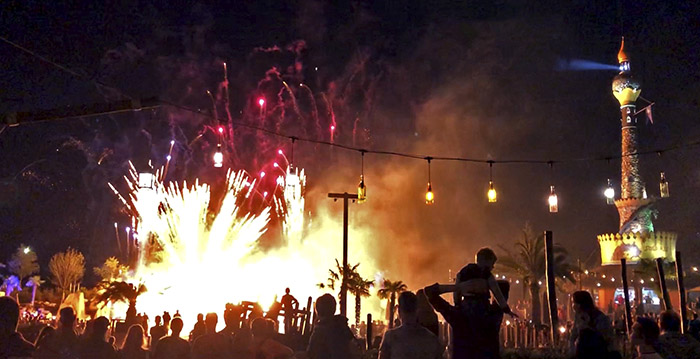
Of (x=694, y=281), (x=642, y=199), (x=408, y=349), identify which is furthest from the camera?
(x=642, y=199)

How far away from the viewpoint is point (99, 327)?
655 centimetres

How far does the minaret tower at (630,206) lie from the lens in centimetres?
6400

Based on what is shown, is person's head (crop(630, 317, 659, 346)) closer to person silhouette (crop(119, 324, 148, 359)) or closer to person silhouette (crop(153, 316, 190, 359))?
person silhouette (crop(153, 316, 190, 359))

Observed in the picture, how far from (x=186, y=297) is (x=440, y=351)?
36017 millimetres

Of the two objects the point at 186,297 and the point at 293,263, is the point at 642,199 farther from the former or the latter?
the point at 186,297

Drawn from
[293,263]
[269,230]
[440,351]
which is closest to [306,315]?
[440,351]

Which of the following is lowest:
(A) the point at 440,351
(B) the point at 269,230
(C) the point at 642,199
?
(A) the point at 440,351

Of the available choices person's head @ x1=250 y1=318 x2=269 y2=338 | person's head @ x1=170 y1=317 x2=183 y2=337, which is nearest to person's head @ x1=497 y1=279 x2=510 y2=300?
person's head @ x1=250 y1=318 x2=269 y2=338

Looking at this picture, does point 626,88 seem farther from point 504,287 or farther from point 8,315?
point 8,315

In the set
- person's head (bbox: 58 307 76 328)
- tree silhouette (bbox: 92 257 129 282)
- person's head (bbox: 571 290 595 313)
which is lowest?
person's head (bbox: 58 307 76 328)

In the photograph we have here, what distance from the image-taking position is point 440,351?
5062 millimetres

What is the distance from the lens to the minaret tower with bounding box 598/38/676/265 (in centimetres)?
6400

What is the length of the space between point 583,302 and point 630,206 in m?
65.6

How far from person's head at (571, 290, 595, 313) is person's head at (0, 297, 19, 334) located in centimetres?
558
